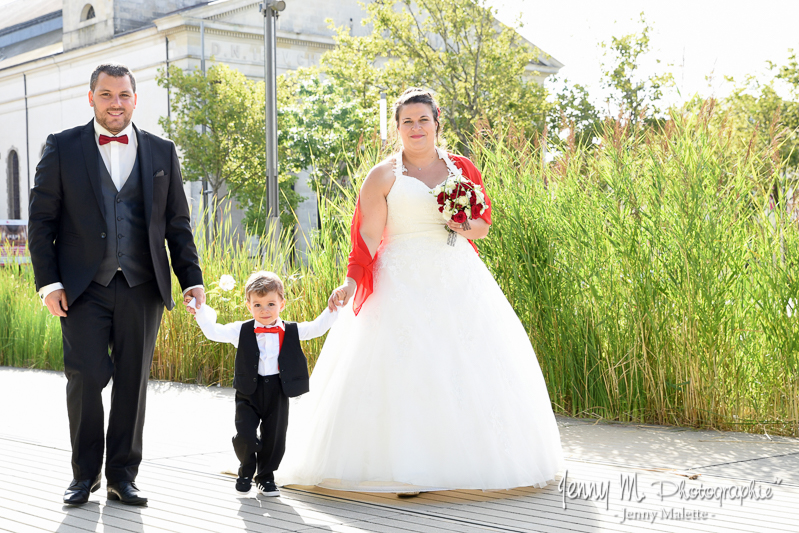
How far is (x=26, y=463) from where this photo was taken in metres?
5.35

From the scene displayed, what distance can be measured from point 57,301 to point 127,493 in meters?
0.95

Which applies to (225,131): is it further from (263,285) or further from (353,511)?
(353,511)

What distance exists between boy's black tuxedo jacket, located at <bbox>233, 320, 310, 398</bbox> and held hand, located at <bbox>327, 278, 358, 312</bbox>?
0.83 feet

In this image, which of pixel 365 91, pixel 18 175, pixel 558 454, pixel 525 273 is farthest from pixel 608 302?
pixel 18 175

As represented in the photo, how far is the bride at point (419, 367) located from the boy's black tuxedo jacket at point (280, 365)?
21cm

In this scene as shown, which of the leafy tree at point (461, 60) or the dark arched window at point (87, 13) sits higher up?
the dark arched window at point (87, 13)

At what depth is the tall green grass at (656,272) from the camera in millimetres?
5930

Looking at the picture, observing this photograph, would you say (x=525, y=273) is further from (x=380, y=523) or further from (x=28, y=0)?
(x=28, y=0)

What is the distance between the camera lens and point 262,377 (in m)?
4.47

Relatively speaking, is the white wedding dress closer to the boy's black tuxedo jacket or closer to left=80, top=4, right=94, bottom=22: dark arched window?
the boy's black tuxedo jacket

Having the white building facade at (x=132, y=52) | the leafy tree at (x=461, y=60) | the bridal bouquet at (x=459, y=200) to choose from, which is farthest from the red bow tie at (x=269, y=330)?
the white building facade at (x=132, y=52)

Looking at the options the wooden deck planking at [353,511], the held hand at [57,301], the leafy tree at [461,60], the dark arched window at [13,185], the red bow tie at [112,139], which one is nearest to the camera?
the wooden deck planking at [353,511]

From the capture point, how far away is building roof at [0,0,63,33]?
5225cm

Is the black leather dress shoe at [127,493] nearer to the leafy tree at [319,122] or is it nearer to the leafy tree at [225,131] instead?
the leafy tree at [319,122]
